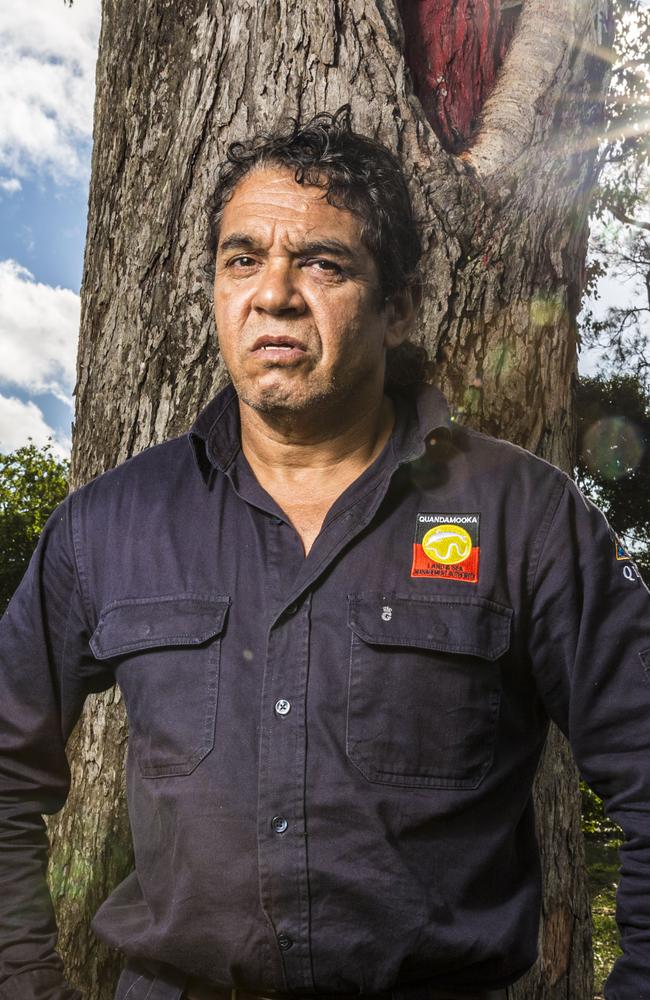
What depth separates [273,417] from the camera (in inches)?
93.1

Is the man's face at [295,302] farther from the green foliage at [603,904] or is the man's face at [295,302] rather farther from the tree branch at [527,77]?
the green foliage at [603,904]

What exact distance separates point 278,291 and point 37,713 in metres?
1.28

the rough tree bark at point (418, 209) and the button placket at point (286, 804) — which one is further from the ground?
the rough tree bark at point (418, 209)

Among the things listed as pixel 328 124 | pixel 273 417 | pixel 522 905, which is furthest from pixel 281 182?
pixel 522 905

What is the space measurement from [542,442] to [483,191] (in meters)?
0.85

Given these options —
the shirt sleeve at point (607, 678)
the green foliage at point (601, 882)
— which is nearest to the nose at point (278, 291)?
the shirt sleeve at point (607, 678)

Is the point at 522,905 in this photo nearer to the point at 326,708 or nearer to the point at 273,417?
the point at 326,708

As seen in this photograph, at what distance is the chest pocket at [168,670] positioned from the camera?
6.89ft

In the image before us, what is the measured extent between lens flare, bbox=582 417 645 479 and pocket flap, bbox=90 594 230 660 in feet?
32.9

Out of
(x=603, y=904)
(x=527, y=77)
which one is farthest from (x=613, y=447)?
(x=527, y=77)

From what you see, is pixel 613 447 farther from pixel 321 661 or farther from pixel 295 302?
pixel 321 661

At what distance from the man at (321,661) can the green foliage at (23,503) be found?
35.1 ft

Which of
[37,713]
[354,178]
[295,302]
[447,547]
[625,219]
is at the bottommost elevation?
[37,713]

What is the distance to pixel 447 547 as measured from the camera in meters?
2.18
